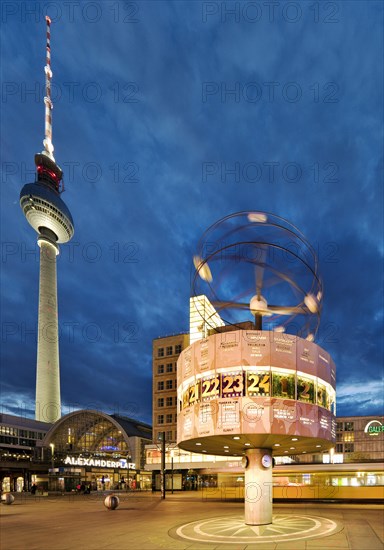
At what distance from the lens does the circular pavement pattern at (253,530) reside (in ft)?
88.2

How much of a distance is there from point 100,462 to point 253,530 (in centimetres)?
8406

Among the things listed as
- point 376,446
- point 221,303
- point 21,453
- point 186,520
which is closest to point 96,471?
point 21,453

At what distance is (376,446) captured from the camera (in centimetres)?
16088

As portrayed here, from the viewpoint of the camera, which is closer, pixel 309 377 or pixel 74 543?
pixel 74 543

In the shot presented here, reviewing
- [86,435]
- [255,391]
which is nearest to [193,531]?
[255,391]

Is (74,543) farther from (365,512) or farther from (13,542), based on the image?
(365,512)

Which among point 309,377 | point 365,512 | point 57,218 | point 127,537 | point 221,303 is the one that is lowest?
point 365,512

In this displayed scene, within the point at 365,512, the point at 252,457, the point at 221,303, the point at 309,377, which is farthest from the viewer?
the point at 365,512

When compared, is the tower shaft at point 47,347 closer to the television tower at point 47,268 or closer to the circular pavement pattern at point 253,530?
the television tower at point 47,268

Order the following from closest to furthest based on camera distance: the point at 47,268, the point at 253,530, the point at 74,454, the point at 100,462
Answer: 1. the point at 253,530
2. the point at 100,462
3. the point at 74,454
4. the point at 47,268

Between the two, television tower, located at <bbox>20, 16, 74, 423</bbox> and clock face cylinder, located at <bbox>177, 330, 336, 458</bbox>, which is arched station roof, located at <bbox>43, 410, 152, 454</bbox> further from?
clock face cylinder, located at <bbox>177, 330, 336, 458</bbox>

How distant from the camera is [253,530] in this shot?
29.5 meters

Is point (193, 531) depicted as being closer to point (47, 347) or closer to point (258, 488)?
point (258, 488)

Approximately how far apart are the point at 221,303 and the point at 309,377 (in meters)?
8.56
